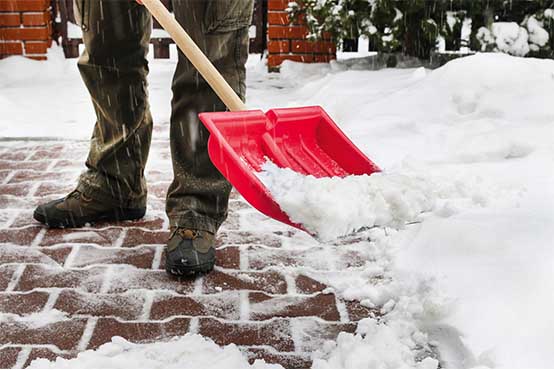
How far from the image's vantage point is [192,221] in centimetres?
272

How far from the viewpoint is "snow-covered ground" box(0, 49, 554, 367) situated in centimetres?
203

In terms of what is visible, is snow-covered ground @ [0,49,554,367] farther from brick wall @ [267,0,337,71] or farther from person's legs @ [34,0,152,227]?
brick wall @ [267,0,337,71]

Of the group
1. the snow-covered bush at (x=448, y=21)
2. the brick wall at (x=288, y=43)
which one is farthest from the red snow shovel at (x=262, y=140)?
the brick wall at (x=288, y=43)

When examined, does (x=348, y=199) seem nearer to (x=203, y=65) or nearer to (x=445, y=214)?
(x=203, y=65)

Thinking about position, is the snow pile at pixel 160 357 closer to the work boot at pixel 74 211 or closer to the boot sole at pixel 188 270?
the boot sole at pixel 188 270

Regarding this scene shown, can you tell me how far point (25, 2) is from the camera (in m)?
6.16

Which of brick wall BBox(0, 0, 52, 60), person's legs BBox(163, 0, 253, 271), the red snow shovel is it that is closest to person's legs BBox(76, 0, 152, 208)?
person's legs BBox(163, 0, 253, 271)

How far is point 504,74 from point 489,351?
109 inches

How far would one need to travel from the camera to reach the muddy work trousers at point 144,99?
2.60 meters

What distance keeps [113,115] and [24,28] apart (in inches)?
145

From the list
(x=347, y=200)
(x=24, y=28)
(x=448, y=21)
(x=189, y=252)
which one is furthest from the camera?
(x=24, y=28)

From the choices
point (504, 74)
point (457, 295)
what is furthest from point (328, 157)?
point (504, 74)

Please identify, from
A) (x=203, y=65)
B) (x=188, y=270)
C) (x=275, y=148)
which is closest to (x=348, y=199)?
(x=275, y=148)

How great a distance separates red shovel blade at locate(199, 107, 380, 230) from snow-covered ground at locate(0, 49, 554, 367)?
0.29 feet
